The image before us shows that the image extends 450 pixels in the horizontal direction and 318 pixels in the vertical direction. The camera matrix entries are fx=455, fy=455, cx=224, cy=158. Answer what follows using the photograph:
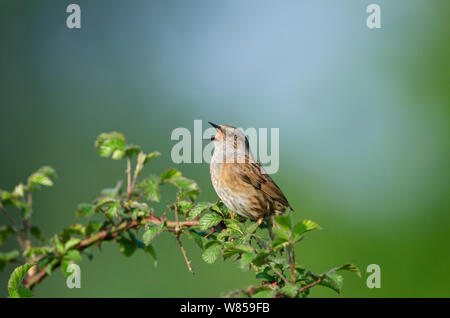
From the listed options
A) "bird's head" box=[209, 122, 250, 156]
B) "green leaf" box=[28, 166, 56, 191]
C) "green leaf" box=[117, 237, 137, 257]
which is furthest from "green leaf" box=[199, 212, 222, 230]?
"bird's head" box=[209, 122, 250, 156]

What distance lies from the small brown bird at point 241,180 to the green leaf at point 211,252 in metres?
1.49

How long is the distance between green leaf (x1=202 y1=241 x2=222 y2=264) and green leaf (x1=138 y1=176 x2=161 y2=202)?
0.43 metres

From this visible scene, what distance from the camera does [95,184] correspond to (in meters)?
8.43

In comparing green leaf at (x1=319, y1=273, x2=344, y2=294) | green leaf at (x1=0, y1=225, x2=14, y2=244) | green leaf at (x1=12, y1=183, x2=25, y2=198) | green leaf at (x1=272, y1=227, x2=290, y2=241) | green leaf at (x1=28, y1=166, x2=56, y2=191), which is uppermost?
green leaf at (x1=28, y1=166, x2=56, y2=191)

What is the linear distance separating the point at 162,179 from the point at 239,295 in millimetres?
1068

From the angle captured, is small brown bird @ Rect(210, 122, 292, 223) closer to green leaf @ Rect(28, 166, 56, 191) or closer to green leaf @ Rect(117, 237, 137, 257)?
green leaf @ Rect(117, 237, 137, 257)

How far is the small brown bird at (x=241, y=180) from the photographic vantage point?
14.0 ft

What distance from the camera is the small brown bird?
4.28 metres

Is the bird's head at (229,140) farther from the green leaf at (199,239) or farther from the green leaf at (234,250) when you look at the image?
the green leaf at (234,250)

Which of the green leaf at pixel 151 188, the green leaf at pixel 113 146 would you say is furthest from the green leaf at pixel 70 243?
the green leaf at pixel 113 146

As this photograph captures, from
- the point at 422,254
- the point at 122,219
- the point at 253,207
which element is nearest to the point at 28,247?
the point at 122,219

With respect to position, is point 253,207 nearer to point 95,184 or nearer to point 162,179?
point 162,179

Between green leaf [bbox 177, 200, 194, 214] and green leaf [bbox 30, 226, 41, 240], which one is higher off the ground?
green leaf [bbox 177, 200, 194, 214]

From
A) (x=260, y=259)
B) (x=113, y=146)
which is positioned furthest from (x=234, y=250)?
(x=113, y=146)
